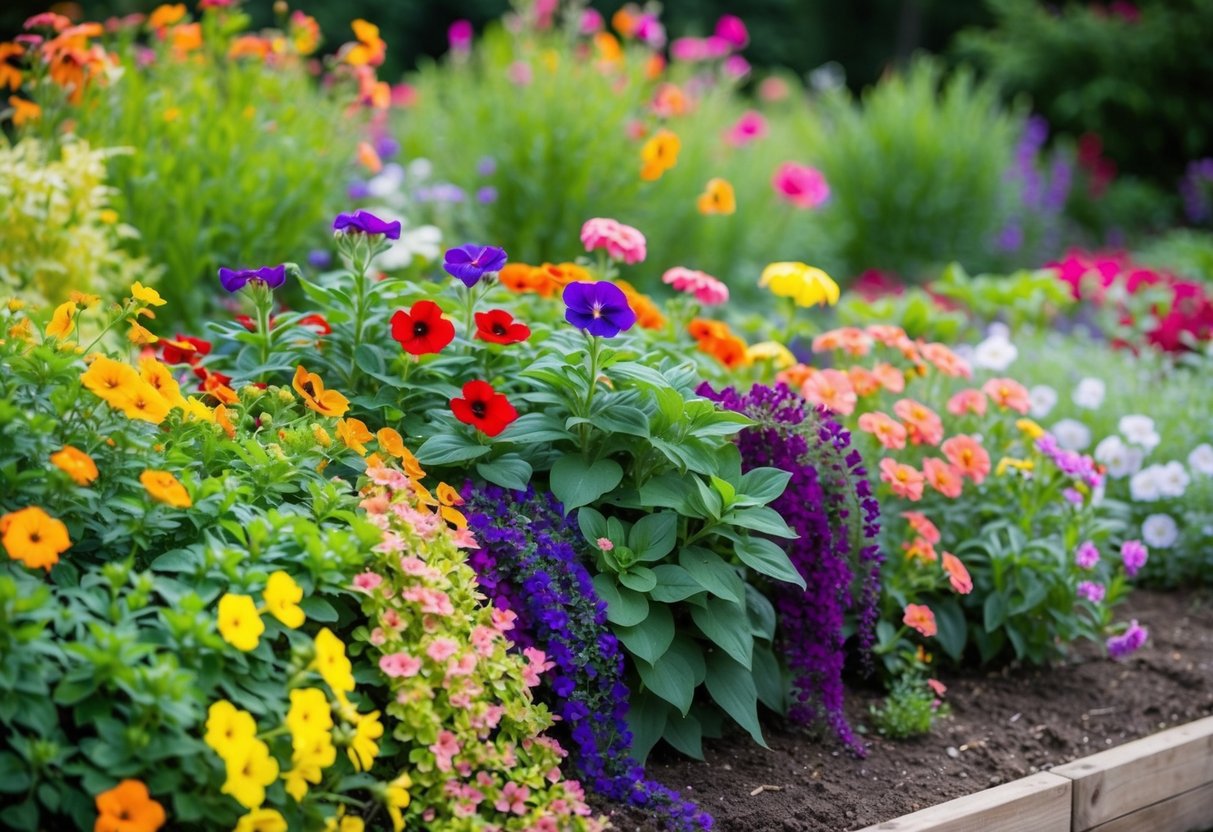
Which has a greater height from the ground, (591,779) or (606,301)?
(606,301)

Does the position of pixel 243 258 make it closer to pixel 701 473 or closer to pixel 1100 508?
pixel 701 473

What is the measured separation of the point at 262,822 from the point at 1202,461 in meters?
2.95

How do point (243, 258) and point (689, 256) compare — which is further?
point (689, 256)

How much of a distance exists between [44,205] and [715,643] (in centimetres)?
206

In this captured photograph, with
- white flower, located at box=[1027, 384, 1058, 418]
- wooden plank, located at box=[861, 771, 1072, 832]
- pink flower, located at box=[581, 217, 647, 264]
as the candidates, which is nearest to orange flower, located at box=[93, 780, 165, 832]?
wooden plank, located at box=[861, 771, 1072, 832]

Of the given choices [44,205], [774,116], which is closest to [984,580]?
[44,205]

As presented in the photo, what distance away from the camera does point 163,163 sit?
136 inches

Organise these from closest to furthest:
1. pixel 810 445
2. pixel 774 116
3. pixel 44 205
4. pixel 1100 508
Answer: pixel 810 445 < pixel 44 205 < pixel 1100 508 < pixel 774 116

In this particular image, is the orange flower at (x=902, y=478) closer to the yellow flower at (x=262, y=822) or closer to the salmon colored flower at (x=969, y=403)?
the salmon colored flower at (x=969, y=403)

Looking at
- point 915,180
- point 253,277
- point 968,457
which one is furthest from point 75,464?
point 915,180

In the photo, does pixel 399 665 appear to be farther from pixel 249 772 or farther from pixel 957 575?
pixel 957 575

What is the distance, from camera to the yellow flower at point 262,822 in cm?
149

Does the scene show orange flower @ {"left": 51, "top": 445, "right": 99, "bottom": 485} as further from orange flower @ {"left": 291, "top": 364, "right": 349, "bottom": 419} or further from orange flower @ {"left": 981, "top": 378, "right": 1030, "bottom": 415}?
orange flower @ {"left": 981, "top": 378, "right": 1030, "bottom": 415}

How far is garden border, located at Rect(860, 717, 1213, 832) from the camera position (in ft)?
6.89
